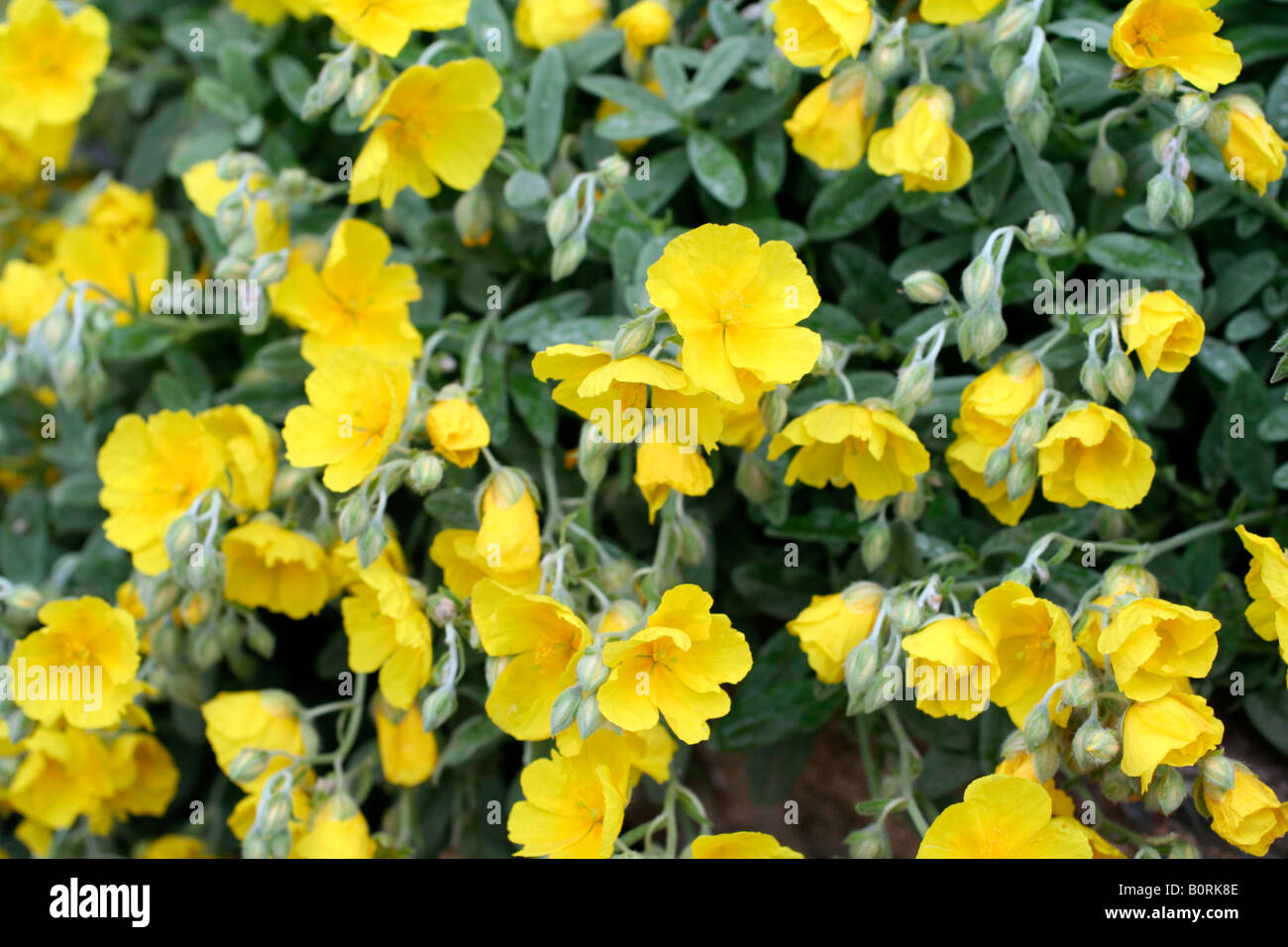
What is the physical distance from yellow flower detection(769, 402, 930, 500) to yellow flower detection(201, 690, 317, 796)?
2.63ft

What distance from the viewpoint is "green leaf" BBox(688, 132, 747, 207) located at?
1752 millimetres

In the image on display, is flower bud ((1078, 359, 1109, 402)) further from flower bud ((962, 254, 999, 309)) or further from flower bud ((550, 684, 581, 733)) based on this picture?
flower bud ((550, 684, 581, 733))

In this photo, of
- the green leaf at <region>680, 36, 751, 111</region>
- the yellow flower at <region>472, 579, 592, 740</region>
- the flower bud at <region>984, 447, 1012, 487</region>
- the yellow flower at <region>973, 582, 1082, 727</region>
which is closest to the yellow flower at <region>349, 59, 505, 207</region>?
the green leaf at <region>680, 36, 751, 111</region>

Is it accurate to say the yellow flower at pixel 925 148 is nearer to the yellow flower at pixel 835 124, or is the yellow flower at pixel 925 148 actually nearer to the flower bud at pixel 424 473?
the yellow flower at pixel 835 124

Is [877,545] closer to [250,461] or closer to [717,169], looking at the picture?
[717,169]

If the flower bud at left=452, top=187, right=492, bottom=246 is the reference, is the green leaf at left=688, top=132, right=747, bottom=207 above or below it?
above

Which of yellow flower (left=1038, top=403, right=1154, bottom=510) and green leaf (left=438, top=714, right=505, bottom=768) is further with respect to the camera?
green leaf (left=438, top=714, right=505, bottom=768)

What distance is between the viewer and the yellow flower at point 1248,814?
4.26 ft

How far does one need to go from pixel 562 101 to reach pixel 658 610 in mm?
943

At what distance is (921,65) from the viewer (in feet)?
5.21

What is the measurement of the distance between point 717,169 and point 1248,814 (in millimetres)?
1134

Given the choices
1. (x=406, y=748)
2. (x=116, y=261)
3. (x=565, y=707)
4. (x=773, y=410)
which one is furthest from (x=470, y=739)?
(x=116, y=261)

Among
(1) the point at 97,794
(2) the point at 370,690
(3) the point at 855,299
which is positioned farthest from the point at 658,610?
(1) the point at 97,794
